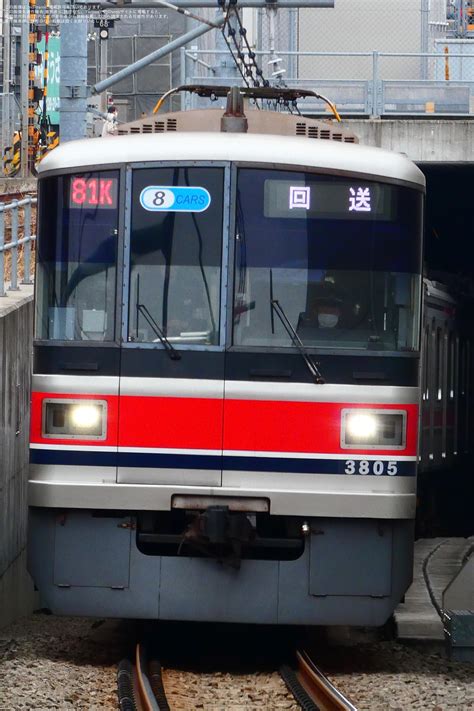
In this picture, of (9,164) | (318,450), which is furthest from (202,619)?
(9,164)

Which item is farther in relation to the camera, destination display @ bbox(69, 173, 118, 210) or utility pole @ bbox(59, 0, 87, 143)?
utility pole @ bbox(59, 0, 87, 143)

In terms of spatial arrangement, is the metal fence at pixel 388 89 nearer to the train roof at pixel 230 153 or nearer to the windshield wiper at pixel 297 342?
the train roof at pixel 230 153

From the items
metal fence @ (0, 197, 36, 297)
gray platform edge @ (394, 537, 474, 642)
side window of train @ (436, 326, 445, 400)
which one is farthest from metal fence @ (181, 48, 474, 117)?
gray platform edge @ (394, 537, 474, 642)

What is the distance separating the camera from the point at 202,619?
30.2ft

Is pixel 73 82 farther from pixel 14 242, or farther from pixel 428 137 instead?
pixel 428 137

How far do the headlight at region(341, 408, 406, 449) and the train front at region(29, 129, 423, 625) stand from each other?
0.5 inches

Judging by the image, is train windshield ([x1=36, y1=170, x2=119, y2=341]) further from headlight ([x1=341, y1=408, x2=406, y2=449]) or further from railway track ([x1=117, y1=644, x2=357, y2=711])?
railway track ([x1=117, y1=644, x2=357, y2=711])

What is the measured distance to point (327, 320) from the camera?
9.32m

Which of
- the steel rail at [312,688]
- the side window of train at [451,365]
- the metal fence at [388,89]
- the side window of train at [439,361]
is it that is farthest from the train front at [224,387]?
the side window of train at [451,365]

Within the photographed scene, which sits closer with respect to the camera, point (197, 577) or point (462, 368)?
point (197, 577)

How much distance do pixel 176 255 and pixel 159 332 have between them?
0.47 metres

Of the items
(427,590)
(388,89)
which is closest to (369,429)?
(427,590)

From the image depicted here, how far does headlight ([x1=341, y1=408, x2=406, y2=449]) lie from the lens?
A: 9.22 meters

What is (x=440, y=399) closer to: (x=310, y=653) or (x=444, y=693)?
(x=310, y=653)
